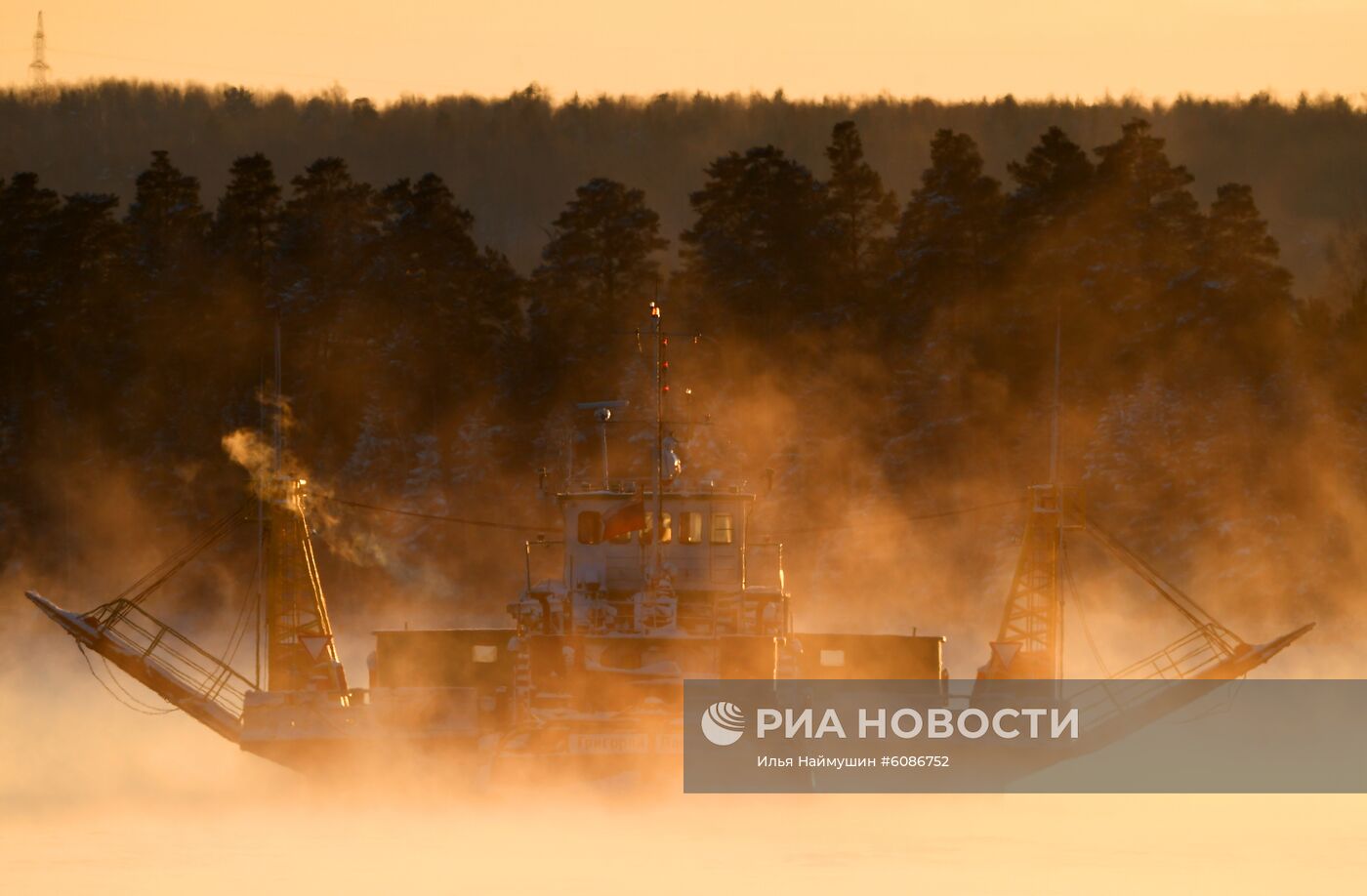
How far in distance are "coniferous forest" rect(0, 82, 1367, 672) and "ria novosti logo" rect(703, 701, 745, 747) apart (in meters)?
46.5

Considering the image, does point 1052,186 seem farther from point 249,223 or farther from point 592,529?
point 592,529

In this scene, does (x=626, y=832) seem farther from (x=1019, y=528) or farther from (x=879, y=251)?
(x=879, y=251)

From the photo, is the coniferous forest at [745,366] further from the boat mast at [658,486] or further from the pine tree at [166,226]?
the boat mast at [658,486]

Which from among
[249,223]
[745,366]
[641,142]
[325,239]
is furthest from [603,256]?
[641,142]

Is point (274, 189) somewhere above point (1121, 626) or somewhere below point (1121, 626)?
above

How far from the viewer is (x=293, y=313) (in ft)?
342

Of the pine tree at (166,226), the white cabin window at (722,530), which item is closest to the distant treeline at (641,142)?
the pine tree at (166,226)

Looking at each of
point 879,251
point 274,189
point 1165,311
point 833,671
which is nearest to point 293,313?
point 274,189

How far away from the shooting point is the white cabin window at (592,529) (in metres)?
51.2

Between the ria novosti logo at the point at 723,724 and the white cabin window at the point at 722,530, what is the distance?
5441 millimetres

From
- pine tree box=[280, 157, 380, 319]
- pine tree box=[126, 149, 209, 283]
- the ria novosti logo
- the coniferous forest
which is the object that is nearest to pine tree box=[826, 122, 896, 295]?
the coniferous forest

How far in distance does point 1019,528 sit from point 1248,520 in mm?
10219

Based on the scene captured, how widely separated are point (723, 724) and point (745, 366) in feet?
186

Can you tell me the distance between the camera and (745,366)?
338 ft
